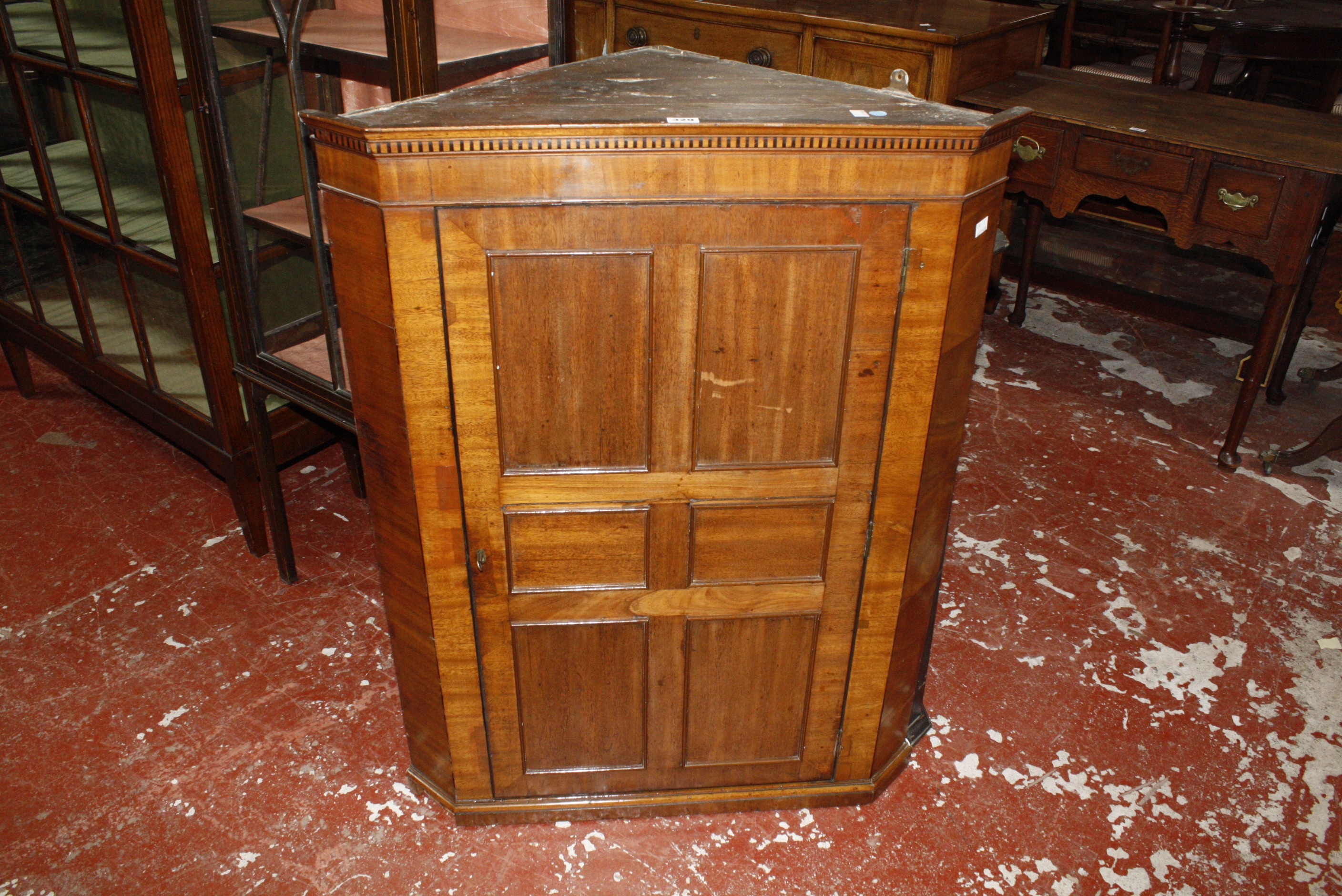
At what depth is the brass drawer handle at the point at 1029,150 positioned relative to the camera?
139 inches

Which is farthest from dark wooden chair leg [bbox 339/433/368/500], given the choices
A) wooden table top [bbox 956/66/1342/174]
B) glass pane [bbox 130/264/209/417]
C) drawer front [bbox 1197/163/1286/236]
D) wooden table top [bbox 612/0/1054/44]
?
drawer front [bbox 1197/163/1286/236]

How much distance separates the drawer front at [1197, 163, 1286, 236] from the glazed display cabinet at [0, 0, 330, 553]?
2.79 m

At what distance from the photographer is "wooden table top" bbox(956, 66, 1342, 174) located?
123 inches

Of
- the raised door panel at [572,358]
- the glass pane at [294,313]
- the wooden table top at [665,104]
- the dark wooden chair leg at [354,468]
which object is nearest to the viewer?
the wooden table top at [665,104]

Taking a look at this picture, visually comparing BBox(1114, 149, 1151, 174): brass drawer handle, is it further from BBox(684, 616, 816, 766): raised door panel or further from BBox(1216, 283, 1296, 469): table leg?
BBox(684, 616, 816, 766): raised door panel

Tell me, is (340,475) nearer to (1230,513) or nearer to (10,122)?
(10,122)

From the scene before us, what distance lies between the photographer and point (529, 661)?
6.61ft

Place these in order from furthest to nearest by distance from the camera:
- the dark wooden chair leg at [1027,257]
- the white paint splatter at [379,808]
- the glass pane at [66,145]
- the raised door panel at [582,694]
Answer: the dark wooden chair leg at [1027,257], the glass pane at [66,145], the white paint splatter at [379,808], the raised door panel at [582,694]

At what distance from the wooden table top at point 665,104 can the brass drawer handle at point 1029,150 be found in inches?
75.1

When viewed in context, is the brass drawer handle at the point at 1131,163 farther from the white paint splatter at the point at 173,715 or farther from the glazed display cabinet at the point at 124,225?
the white paint splatter at the point at 173,715

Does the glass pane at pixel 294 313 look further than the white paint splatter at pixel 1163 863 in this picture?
Yes

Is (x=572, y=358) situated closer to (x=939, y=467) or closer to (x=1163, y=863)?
(x=939, y=467)

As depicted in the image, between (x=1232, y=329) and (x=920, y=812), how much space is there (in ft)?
9.54

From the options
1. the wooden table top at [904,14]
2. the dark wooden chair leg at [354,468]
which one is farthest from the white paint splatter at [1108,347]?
the dark wooden chair leg at [354,468]
